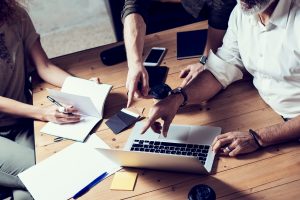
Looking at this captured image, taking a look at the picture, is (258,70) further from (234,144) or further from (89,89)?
(89,89)

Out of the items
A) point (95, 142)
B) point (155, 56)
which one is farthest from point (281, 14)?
point (95, 142)

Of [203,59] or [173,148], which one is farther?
[203,59]

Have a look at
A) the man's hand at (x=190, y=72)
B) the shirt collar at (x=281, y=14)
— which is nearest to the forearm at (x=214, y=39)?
the man's hand at (x=190, y=72)

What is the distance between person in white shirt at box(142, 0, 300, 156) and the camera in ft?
4.45

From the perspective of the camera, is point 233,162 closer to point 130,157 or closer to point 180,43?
point 130,157

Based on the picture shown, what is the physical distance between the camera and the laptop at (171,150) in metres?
1.23

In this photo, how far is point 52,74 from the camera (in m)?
1.94

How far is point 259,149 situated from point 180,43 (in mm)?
810

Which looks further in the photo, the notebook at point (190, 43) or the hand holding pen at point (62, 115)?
the notebook at point (190, 43)

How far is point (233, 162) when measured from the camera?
1.34 meters

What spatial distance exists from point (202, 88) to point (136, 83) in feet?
0.91

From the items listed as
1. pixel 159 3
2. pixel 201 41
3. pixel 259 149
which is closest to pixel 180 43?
pixel 201 41

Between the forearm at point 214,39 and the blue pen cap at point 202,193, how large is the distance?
32.9 inches

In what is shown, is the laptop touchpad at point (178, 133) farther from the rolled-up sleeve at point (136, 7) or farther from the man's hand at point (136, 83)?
the rolled-up sleeve at point (136, 7)
